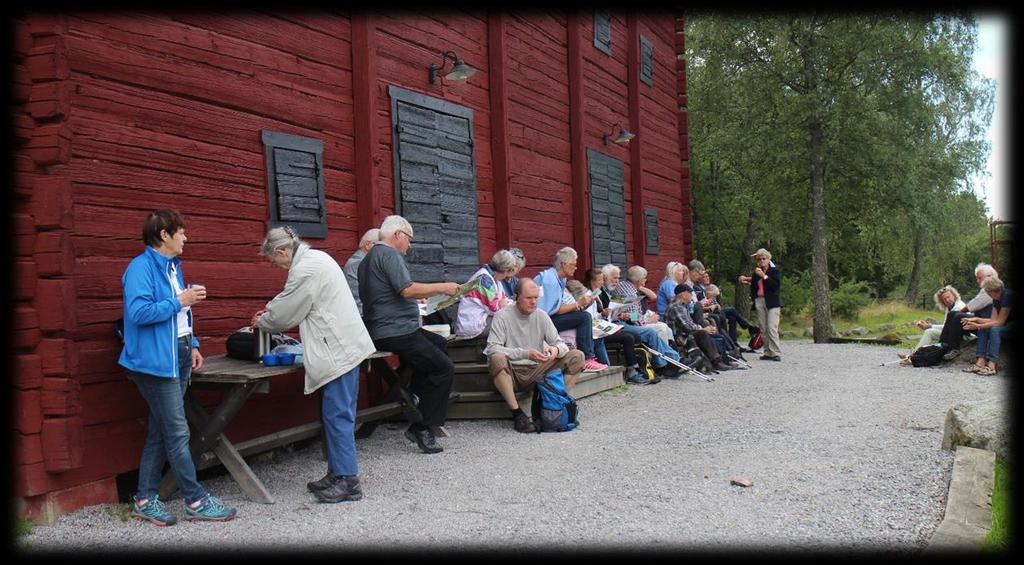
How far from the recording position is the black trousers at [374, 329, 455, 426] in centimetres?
606

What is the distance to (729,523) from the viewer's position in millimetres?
4402

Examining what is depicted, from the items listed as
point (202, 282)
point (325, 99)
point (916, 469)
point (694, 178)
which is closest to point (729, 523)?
point (916, 469)

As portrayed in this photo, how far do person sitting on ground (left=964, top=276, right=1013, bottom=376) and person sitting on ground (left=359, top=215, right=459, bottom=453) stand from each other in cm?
756

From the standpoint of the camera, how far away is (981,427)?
5.78 m

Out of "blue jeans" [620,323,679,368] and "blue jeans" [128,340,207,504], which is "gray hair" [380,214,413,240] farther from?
"blue jeans" [620,323,679,368]

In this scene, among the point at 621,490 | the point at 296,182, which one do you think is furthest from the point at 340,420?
the point at 296,182

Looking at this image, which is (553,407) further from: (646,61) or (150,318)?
(646,61)

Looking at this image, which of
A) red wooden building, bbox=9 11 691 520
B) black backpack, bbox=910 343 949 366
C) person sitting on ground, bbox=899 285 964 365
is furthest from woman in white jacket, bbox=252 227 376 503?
black backpack, bbox=910 343 949 366

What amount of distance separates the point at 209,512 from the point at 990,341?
31.6 feet

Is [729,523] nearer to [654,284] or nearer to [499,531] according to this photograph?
[499,531]

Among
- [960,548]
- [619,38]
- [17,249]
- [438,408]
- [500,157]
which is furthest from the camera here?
[619,38]

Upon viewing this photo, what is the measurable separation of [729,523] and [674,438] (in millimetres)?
2492

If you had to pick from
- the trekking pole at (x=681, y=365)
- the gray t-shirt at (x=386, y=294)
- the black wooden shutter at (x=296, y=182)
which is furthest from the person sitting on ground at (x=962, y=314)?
the black wooden shutter at (x=296, y=182)

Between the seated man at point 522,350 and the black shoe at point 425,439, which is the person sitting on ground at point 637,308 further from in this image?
the black shoe at point 425,439
